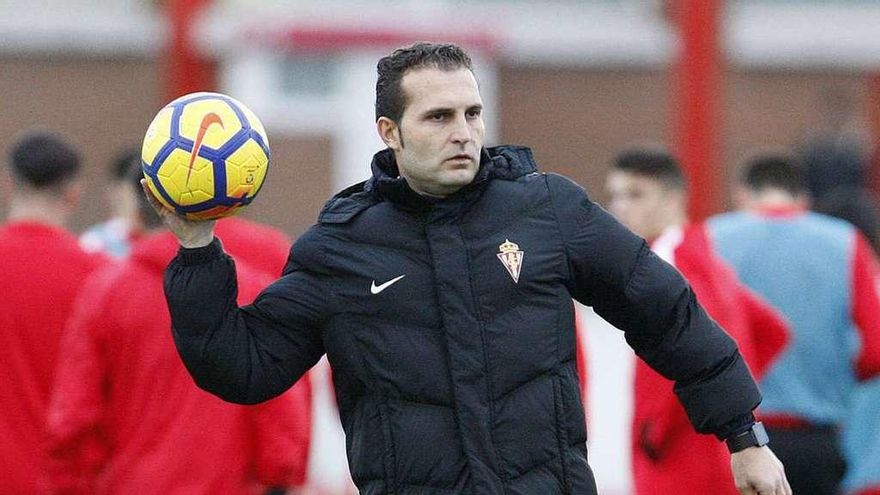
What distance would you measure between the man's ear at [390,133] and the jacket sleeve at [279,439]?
1.98 m

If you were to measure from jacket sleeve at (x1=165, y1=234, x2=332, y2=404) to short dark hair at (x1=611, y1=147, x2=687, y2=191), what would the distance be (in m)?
3.13

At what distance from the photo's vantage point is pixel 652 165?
7.60 metres

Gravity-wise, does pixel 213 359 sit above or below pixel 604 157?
above

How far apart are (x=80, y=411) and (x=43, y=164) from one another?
140 centimetres

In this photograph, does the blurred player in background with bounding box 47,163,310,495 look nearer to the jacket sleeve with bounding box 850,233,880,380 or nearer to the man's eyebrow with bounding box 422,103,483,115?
the man's eyebrow with bounding box 422,103,483,115

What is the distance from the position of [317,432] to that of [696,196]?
630cm

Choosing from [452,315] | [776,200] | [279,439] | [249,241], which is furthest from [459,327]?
[776,200]

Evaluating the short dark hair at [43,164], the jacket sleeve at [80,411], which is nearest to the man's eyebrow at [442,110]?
the jacket sleeve at [80,411]

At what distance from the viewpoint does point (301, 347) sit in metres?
4.69

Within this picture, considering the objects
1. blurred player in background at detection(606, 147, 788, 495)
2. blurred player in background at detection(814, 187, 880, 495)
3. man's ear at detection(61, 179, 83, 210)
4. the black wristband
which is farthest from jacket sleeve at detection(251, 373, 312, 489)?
blurred player in background at detection(814, 187, 880, 495)

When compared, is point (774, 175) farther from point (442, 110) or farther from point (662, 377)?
point (442, 110)

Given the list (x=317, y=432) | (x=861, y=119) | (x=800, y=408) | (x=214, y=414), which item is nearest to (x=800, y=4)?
(x=861, y=119)

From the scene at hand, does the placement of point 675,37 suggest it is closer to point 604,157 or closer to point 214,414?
point 604,157

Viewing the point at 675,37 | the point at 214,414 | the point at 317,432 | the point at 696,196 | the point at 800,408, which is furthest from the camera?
the point at 675,37
